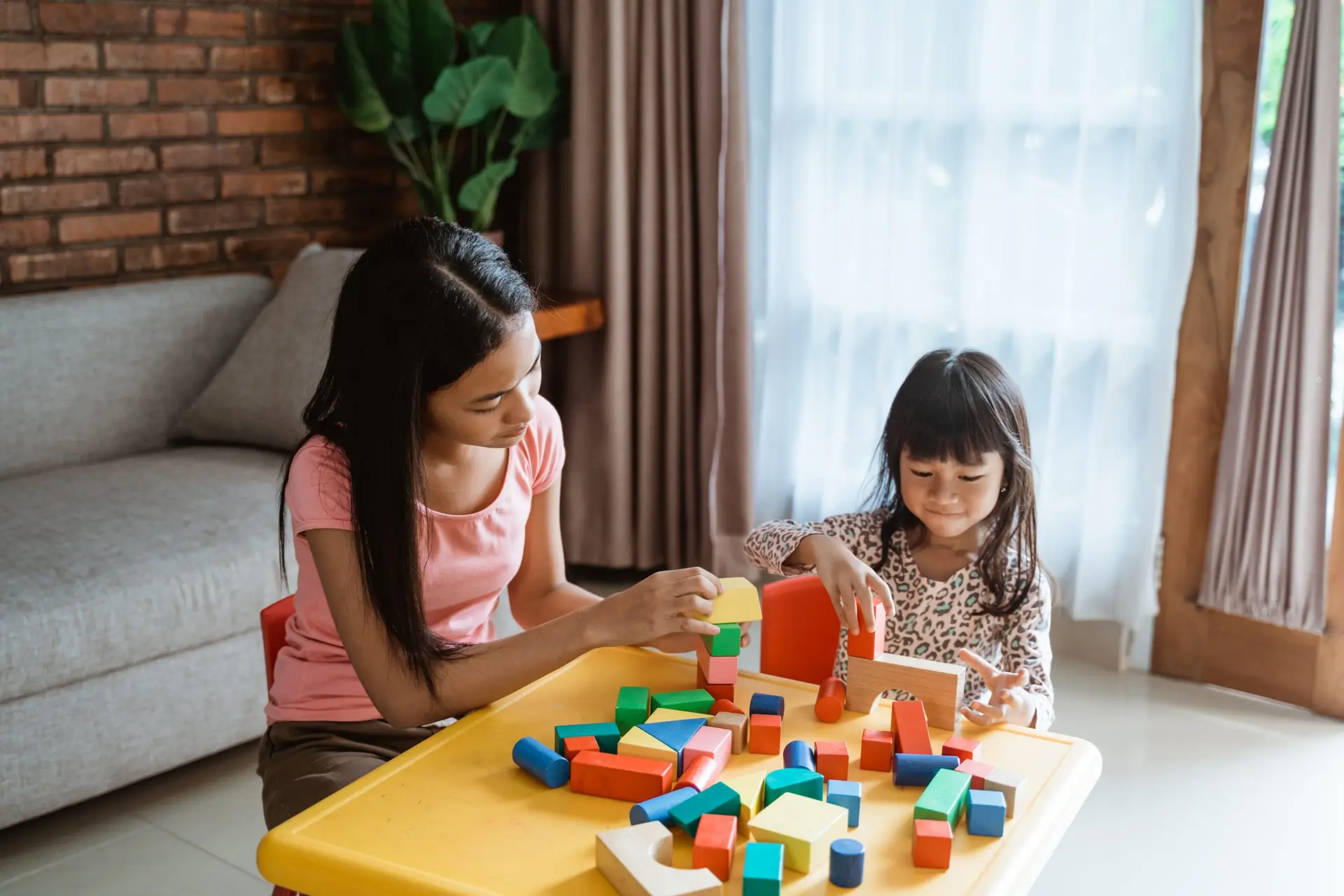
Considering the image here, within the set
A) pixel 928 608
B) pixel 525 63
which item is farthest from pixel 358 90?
pixel 928 608

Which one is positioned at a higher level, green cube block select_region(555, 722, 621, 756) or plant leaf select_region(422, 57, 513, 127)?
plant leaf select_region(422, 57, 513, 127)

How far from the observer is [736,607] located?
143cm

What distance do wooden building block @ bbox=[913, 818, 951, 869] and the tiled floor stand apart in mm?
1159

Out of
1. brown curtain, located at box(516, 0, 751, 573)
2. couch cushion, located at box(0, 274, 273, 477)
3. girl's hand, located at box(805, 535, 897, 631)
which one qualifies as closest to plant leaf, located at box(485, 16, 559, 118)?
brown curtain, located at box(516, 0, 751, 573)

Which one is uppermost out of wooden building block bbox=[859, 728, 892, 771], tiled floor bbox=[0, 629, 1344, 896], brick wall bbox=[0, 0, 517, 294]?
brick wall bbox=[0, 0, 517, 294]

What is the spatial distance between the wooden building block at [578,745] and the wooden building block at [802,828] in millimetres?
213

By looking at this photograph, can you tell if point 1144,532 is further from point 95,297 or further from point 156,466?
point 95,297

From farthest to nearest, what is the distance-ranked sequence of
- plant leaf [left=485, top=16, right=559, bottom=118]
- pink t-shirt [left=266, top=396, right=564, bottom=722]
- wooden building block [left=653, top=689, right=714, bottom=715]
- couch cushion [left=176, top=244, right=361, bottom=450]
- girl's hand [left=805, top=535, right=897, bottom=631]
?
plant leaf [left=485, top=16, right=559, bottom=118] < couch cushion [left=176, top=244, right=361, bottom=450] < pink t-shirt [left=266, top=396, right=564, bottom=722] < girl's hand [left=805, top=535, right=897, bottom=631] < wooden building block [left=653, top=689, right=714, bottom=715]

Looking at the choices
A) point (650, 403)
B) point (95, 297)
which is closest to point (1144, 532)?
point (650, 403)

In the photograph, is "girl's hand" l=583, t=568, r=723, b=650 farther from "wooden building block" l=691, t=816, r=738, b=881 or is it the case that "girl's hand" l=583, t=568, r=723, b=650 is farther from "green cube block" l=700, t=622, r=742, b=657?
"wooden building block" l=691, t=816, r=738, b=881

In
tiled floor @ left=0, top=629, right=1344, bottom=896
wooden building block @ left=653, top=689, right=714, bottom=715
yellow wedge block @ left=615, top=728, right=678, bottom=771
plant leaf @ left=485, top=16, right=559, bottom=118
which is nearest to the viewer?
yellow wedge block @ left=615, top=728, right=678, bottom=771

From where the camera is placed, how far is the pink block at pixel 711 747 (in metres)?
1.29

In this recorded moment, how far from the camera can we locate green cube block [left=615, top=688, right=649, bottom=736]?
54.4 inches

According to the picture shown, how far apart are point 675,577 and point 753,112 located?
2.20m
